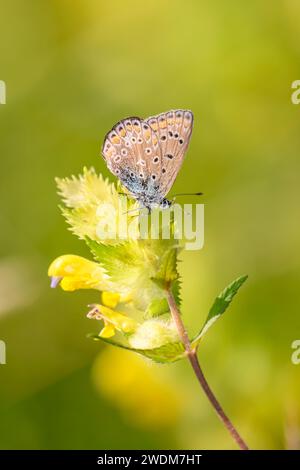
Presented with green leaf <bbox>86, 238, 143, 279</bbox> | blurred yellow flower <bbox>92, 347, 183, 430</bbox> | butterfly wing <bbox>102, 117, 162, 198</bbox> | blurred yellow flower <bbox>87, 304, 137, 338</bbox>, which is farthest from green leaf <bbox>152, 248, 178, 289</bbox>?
blurred yellow flower <bbox>92, 347, 183, 430</bbox>

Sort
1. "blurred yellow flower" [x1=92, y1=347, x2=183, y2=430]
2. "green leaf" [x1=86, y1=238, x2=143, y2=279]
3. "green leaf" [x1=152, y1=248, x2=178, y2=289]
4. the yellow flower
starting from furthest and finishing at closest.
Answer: "blurred yellow flower" [x1=92, y1=347, x2=183, y2=430]
the yellow flower
"green leaf" [x1=86, y1=238, x2=143, y2=279]
"green leaf" [x1=152, y1=248, x2=178, y2=289]

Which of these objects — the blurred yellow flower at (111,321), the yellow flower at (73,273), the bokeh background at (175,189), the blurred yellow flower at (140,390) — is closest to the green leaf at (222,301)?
the blurred yellow flower at (111,321)

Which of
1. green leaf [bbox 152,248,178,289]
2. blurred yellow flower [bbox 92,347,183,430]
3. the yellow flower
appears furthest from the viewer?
blurred yellow flower [bbox 92,347,183,430]

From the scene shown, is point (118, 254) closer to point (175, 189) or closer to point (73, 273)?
point (73, 273)

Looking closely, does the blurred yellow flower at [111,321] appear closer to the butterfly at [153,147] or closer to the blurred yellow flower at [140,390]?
the butterfly at [153,147]

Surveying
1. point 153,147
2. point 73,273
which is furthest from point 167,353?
point 153,147

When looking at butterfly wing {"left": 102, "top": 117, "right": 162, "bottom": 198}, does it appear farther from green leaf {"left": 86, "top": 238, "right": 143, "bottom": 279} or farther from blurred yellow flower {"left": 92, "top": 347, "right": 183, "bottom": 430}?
blurred yellow flower {"left": 92, "top": 347, "right": 183, "bottom": 430}

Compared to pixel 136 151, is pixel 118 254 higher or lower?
lower
